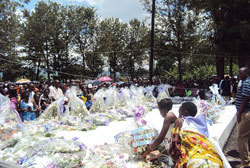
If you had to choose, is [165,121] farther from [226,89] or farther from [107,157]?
[226,89]

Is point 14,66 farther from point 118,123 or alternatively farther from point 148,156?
point 148,156

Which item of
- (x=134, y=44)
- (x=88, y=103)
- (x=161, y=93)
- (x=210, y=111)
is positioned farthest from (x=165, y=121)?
(x=134, y=44)

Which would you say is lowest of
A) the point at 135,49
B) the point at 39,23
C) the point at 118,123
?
the point at 118,123

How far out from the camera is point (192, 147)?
6.30 feet

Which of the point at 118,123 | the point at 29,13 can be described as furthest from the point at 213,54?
the point at 29,13

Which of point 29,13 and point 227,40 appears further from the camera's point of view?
point 29,13

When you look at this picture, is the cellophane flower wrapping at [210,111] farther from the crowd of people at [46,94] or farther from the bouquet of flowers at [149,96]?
the crowd of people at [46,94]

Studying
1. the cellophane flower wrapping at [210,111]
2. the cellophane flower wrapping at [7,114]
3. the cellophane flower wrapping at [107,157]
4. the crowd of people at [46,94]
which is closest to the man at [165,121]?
the cellophane flower wrapping at [107,157]

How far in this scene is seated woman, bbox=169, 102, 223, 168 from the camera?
185cm

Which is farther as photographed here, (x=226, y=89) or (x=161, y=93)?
(x=161, y=93)

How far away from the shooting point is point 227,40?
50.5ft

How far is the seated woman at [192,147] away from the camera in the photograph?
1853mm


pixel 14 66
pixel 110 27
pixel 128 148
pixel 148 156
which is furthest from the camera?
pixel 110 27

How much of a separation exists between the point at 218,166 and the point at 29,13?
94.5ft
